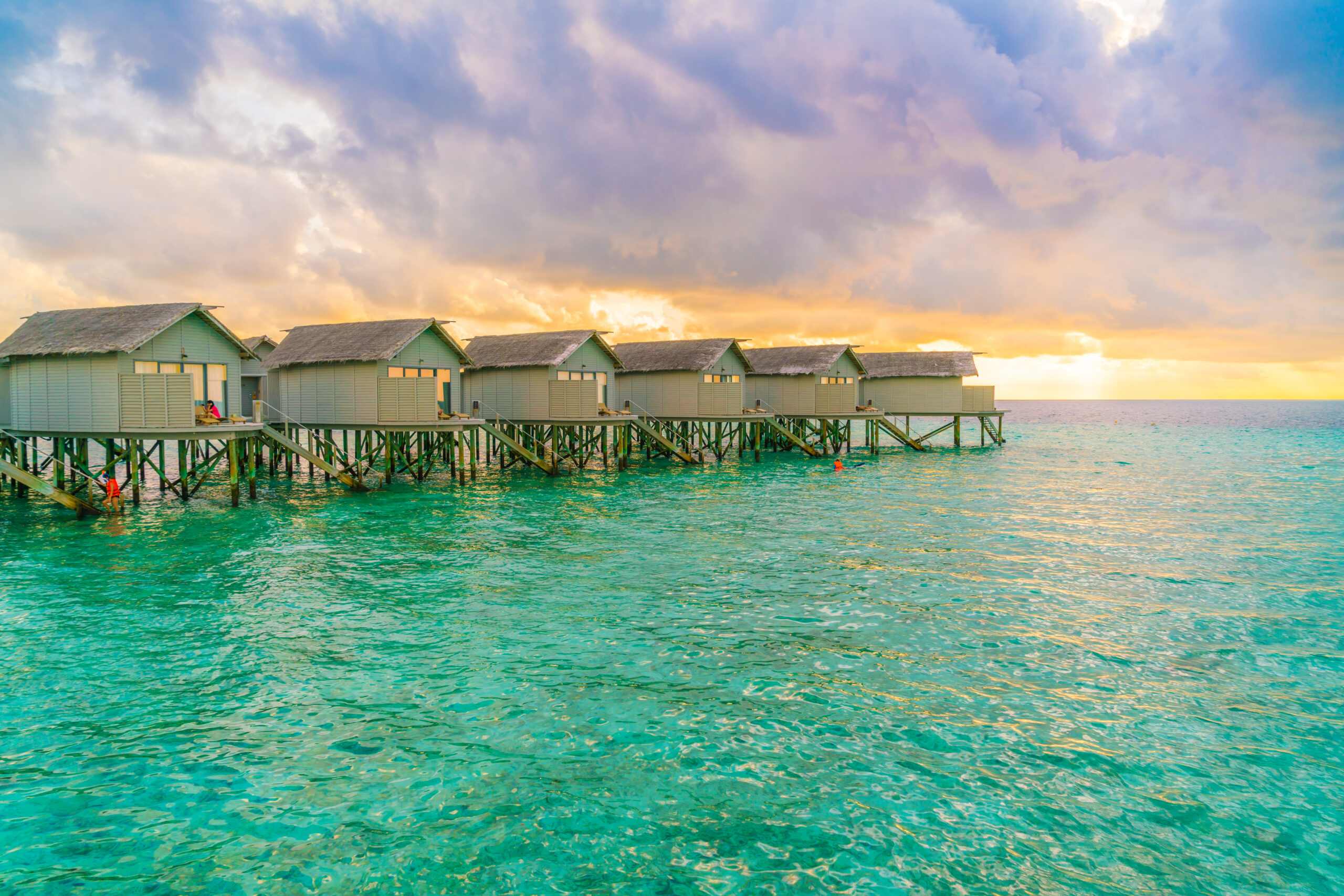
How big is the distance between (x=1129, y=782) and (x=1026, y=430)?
111238 millimetres

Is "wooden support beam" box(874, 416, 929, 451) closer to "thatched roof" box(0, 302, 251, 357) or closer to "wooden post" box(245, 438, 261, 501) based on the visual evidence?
"wooden post" box(245, 438, 261, 501)

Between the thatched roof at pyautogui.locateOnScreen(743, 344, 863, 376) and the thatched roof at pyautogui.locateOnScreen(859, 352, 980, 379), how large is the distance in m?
5.18

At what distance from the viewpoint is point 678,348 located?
4881cm

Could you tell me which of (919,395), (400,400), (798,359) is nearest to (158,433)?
(400,400)

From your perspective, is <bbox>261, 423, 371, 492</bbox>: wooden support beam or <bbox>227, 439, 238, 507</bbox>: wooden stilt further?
<bbox>261, 423, 371, 492</bbox>: wooden support beam

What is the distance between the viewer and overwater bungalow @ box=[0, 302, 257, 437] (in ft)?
88.4

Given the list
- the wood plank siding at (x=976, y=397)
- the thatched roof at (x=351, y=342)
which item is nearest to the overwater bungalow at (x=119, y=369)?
the thatched roof at (x=351, y=342)

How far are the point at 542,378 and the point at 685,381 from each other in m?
9.71

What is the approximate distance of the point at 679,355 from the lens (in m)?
47.8

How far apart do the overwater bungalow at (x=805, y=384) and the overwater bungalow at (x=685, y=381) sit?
557cm

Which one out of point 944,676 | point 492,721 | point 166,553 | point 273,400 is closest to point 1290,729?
point 944,676

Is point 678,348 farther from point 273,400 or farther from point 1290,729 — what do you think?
point 1290,729

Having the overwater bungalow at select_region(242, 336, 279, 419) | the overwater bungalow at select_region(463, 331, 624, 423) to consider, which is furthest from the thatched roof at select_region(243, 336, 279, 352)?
the overwater bungalow at select_region(463, 331, 624, 423)

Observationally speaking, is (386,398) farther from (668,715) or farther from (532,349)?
(668,715)
